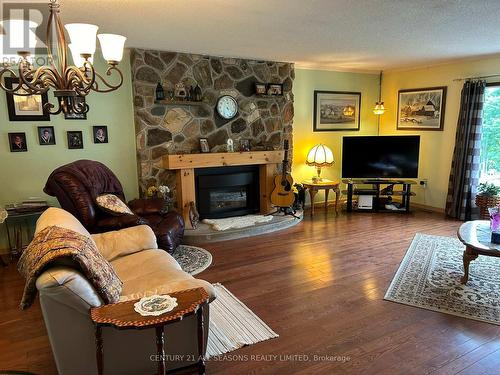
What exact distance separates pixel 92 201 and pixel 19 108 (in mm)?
1555

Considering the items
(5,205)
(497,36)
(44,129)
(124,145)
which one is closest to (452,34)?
(497,36)

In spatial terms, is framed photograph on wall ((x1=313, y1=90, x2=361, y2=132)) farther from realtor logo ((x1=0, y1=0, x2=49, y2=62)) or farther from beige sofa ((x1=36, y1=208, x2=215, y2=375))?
beige sofa ((x1=36, y1=208, x2=215, y2=375))

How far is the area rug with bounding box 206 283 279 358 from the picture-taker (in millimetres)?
2359

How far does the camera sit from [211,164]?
192 inches

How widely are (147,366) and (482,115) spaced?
537 cm

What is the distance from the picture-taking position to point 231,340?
241 cm

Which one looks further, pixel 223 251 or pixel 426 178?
pixel 426 178

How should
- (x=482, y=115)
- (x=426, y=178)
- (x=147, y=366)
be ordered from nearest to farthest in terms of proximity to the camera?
(x=147, y=366) → (x=482, y=115) → (x=426, y=178)

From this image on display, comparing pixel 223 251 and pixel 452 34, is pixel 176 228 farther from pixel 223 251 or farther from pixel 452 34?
pixel 452 34

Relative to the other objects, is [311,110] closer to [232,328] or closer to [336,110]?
[336,110]

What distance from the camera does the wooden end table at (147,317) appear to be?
159 cm

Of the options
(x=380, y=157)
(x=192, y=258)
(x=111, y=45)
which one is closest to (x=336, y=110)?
(x=380, y=157)

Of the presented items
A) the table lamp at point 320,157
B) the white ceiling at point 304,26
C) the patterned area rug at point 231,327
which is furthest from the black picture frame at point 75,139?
the table lamp at point 320,157

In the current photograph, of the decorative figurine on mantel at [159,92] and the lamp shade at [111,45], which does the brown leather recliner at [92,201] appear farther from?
the lamp shade at [111,45]
